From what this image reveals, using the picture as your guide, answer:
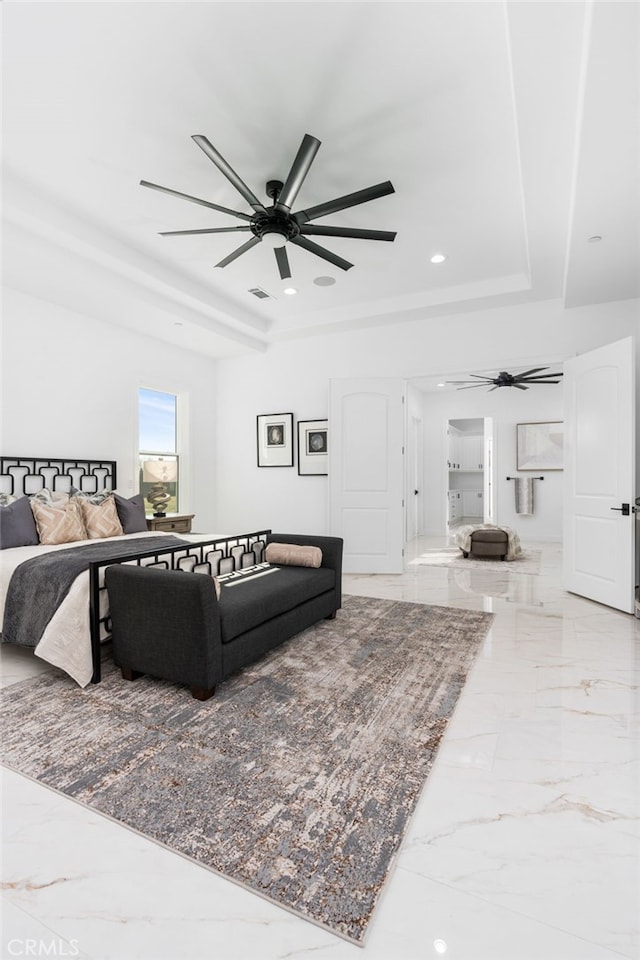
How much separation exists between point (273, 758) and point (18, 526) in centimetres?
283

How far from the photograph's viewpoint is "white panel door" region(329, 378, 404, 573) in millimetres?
5711

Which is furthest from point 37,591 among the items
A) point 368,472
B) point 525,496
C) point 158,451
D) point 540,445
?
point 540,445

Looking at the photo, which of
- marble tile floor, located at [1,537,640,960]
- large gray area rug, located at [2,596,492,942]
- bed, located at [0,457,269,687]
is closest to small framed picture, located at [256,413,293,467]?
bed, located at [0,457,269,687]

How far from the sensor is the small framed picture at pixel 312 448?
20.4 ft

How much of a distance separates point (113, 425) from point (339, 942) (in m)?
5.07

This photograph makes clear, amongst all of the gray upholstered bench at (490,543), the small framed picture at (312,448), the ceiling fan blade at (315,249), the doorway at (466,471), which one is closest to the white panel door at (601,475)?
the gray upholstered bench at (490,543)

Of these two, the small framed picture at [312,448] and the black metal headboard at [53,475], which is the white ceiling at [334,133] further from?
the small framed picture at [312,448]

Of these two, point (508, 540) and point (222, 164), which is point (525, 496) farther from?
point (222, 164)

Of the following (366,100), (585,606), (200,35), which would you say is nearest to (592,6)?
(366,100)

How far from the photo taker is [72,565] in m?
2.83

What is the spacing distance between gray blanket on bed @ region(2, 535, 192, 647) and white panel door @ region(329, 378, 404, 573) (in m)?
3.16

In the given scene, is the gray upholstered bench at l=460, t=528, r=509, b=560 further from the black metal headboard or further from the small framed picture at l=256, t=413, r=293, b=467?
the black metal headboard

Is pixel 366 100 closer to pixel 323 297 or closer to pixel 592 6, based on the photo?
pixel 592 6

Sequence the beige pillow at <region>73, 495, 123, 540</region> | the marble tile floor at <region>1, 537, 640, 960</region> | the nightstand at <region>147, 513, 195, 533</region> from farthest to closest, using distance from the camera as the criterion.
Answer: the nightstand at <region>147, 513, 195, 533</region>, the beige pillow at <region>73, 495, 123, 540</region>, the marble tile floor at <region>1, 537, 640, 960</region>
